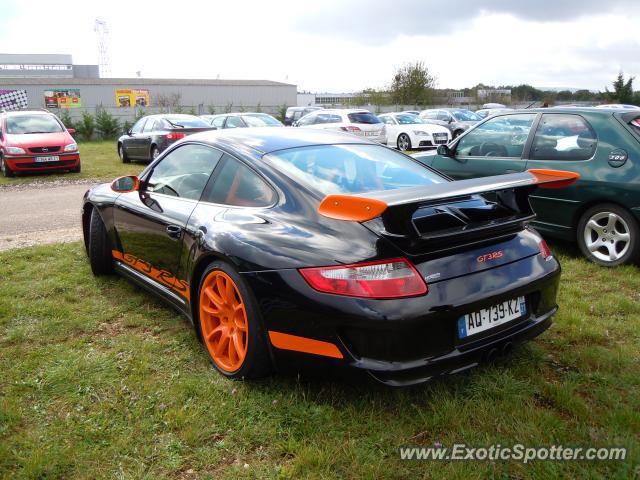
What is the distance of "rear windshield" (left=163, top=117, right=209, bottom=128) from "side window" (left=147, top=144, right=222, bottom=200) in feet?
33.3

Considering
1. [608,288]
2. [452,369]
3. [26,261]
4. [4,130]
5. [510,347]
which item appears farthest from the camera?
[4,130]

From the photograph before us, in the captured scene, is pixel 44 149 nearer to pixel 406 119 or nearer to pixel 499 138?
pixel 499 138

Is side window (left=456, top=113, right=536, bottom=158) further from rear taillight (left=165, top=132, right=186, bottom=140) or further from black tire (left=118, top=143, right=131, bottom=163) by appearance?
black tire (left=118, top=143, right=131, bottom=163)

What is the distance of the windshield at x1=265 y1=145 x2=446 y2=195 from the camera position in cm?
299

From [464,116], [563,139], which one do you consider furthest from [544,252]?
[464,116]

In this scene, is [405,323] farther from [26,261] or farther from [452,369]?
[26,261]

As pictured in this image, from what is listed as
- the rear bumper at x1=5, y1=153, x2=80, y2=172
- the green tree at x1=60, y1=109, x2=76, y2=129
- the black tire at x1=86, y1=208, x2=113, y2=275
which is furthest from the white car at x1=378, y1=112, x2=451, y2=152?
the green tree at x1=60, y1=109, x2=76, y2=129

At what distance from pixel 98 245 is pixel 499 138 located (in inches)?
170

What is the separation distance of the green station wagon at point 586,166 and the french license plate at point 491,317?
102 inches

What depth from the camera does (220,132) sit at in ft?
12.2

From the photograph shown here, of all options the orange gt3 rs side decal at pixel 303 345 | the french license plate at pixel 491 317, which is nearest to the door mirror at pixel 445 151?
the french license plate at pixel 491 317

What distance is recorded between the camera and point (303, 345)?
254 centimetres

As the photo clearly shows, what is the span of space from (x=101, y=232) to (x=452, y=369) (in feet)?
10.9

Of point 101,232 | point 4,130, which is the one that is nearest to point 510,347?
point 101,232
